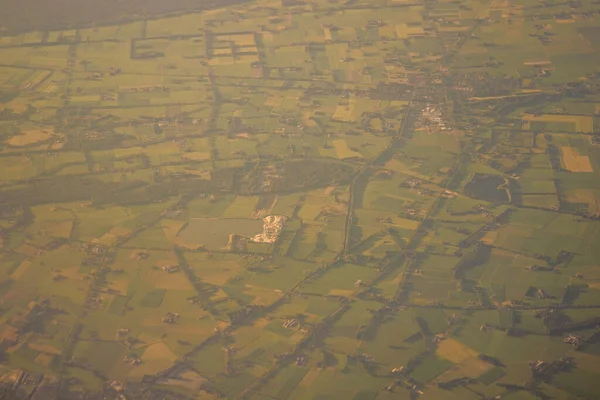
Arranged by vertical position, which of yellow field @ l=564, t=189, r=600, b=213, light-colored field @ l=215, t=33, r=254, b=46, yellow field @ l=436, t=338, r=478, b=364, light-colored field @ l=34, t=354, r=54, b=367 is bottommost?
light-colored field @ l=34, t=354, r=54, b=367

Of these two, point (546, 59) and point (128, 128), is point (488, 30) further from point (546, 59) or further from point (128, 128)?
point (128, 128)

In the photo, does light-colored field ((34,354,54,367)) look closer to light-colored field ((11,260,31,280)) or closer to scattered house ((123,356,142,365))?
scattered house ((123,356,142,365))

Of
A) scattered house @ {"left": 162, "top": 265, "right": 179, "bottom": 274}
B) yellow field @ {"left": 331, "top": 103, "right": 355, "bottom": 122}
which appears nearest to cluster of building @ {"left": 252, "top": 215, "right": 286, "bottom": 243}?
scattered house @ {"left": 162, "top": 265, "right": 179, "bottom": 274}

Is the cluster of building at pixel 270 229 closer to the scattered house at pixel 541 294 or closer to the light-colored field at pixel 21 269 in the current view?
the light-colored field at pixel 21 269

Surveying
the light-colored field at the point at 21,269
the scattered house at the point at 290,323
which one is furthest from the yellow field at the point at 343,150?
the light-colored field at the point at 21,269

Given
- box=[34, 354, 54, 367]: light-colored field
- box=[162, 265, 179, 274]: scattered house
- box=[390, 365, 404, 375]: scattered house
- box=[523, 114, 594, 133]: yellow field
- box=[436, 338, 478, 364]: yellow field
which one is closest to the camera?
box=[390, 365, 404, 375]: scattered house

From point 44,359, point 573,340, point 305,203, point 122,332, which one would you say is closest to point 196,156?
point 305,203

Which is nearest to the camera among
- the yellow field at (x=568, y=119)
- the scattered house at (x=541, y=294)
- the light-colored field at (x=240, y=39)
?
the scattered house at (x=541, y=294)
